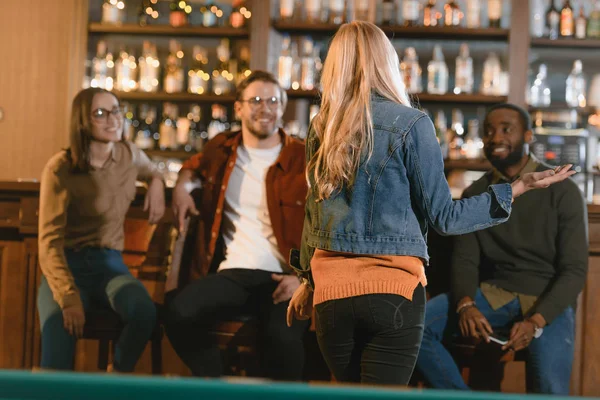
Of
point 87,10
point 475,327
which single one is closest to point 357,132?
point 475,327

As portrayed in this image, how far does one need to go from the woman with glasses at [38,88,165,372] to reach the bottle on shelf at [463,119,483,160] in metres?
2.27

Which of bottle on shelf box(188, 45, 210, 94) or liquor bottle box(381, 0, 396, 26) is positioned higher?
liquor bottle box(381, 0, 396, 26)

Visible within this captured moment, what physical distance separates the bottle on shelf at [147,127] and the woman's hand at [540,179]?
3315mm

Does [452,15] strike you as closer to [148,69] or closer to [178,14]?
[178,14]

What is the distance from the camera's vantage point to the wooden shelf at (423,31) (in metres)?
4.35

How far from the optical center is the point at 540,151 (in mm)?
4566

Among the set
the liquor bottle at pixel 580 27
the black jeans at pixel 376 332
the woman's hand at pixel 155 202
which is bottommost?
the black jeans at pixel 376 332

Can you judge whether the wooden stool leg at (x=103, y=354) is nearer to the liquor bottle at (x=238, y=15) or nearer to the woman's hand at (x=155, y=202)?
the woman's hand at (x=155, y=202)

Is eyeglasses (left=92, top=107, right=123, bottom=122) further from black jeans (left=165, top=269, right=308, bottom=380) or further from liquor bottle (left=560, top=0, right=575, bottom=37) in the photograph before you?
liquor bottle (left=560, top=0, right=575, bottom=37)

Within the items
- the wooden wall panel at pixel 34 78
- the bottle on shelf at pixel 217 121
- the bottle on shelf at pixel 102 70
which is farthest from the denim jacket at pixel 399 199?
the wooden wall panel at pixel 34 78

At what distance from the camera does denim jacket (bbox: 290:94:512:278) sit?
1599mm

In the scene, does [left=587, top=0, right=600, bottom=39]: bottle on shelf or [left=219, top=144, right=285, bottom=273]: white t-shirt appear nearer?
[left=219, top=144, right=285, bottom=273]: white t-shirt

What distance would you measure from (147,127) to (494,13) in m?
2.18

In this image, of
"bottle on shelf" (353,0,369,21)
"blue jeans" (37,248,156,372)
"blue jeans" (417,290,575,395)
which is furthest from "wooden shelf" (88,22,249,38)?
"blue jeans" (417,290,575,395)
